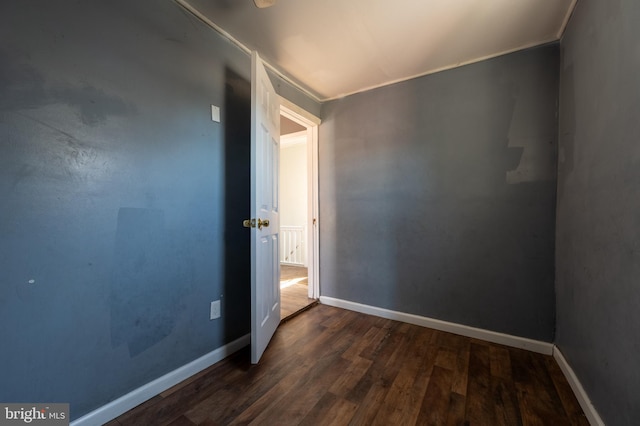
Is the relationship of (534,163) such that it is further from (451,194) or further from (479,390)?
→ (479,390)

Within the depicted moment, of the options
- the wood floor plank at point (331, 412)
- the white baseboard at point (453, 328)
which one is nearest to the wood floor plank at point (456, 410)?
the wood floor plank at point (331, 412)

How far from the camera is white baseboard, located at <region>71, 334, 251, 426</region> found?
1.19 meters

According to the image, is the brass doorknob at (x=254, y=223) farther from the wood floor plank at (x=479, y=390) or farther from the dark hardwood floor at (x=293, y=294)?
the wood floor plank at (x=479, y=390)

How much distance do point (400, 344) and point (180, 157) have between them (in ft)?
6.80

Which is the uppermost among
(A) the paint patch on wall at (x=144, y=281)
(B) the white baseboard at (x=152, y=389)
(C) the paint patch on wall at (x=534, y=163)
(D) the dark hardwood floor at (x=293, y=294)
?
(C) the paint patch on wall at (x=534, y=163)

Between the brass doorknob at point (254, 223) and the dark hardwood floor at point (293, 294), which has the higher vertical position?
the brass doorknob at point (254, 223)

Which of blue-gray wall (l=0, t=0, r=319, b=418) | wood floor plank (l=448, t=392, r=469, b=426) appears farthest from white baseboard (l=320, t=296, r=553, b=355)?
blue-gray wall (l=0, t=0, r=319, b=418)

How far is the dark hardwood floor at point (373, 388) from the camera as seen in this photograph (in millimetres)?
1259

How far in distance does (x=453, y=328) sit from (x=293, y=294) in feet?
5.85

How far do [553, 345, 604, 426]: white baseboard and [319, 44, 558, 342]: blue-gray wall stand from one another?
202mm

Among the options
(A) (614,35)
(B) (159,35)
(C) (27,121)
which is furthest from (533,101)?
(C) (27,121)

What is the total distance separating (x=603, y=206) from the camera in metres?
1.18

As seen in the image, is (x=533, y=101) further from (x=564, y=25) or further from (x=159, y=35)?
(x=159, y=35)

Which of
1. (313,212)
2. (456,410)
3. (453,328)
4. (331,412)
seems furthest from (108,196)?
(453,328)
